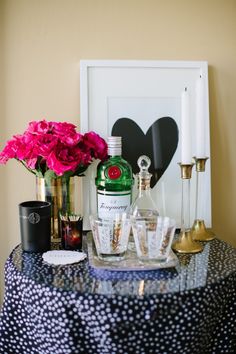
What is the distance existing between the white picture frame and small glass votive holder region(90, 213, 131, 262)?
0.96 ft

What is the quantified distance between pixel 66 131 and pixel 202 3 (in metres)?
0.67

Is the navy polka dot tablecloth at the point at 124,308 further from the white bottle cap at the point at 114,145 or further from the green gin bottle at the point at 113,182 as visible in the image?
the white bottle cap at the point at 114,145

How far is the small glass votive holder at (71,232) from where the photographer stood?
1052 mm

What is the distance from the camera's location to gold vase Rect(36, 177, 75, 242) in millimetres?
1143

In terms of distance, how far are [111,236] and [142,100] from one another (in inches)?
20.4

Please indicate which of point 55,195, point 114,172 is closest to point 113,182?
point 114,172

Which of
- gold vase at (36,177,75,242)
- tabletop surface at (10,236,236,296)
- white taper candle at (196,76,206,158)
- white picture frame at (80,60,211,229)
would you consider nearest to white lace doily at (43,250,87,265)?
tabletop surface at (10,236,236,296)

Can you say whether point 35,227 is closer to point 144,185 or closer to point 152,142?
point 144,185

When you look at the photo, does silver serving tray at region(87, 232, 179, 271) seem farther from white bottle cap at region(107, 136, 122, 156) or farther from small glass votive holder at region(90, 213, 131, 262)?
white bottle cap at region(107, 136, 122, 156)

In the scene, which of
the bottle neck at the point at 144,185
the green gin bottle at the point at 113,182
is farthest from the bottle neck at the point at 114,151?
the bottle neck at the point at 144,185

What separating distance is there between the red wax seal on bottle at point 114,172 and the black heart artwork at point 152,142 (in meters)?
0.12

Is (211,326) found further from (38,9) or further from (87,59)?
(38,9)

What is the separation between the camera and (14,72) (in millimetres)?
1268

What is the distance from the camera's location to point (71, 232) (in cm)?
106
